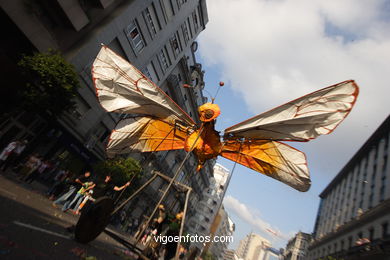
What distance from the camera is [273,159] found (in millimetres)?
5742

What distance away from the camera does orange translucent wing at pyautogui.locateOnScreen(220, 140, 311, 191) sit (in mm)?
5453

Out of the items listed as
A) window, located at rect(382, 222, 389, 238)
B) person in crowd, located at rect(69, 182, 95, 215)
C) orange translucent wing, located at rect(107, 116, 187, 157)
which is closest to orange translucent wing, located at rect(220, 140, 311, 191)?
orange translucent wing, located at rect(107, 116, 187, 157)

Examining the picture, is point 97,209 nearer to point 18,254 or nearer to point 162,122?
point 18,254

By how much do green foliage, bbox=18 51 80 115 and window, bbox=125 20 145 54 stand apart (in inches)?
354

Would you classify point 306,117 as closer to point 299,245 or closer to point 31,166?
point 31,166

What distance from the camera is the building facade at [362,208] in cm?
2288

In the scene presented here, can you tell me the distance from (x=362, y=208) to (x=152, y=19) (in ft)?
120

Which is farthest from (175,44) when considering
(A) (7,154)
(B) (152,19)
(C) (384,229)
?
(C) (384,229)

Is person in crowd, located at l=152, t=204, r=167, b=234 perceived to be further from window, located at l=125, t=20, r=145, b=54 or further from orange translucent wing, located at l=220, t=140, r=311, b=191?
window, located at l=125, t=20, r=145, b=54

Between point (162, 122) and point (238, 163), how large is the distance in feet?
7.78

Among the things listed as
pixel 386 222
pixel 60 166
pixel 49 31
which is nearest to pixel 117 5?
pixel 49 31

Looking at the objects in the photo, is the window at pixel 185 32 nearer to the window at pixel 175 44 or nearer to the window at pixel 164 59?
the window at pixel 175 44

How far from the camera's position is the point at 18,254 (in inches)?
139

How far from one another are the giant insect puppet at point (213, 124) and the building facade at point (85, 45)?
3890 millimetres
